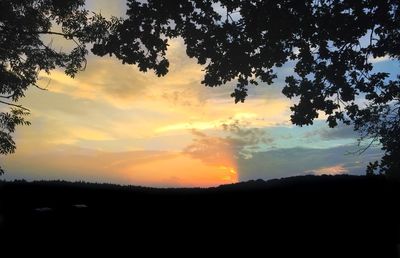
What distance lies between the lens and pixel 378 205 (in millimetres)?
4449

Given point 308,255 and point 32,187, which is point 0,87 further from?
point 308,255

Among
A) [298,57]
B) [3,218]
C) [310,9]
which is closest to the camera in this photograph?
[3,218]

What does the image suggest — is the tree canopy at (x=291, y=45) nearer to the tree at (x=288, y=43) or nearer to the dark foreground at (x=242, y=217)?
the tree at (x=288, y=43)

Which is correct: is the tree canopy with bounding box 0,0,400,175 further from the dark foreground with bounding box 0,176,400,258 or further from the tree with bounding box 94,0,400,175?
the dark foreground with bounding box 0,176,400,258

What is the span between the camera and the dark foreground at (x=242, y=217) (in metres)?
4.00

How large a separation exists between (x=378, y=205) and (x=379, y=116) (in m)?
13.9

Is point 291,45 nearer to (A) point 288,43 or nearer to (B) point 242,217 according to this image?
(A) point 288,43

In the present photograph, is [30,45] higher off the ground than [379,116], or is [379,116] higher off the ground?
[30,45]

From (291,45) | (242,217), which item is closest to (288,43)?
(291,45)

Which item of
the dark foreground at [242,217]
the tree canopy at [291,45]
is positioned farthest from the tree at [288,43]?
the dark foreground at [242,217]

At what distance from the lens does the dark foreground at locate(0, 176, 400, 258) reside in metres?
4.00

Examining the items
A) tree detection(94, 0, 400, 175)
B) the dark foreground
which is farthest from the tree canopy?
the dark foreground

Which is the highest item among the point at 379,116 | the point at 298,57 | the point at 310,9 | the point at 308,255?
the point at 310,9

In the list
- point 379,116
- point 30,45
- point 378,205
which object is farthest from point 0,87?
point 378,205
